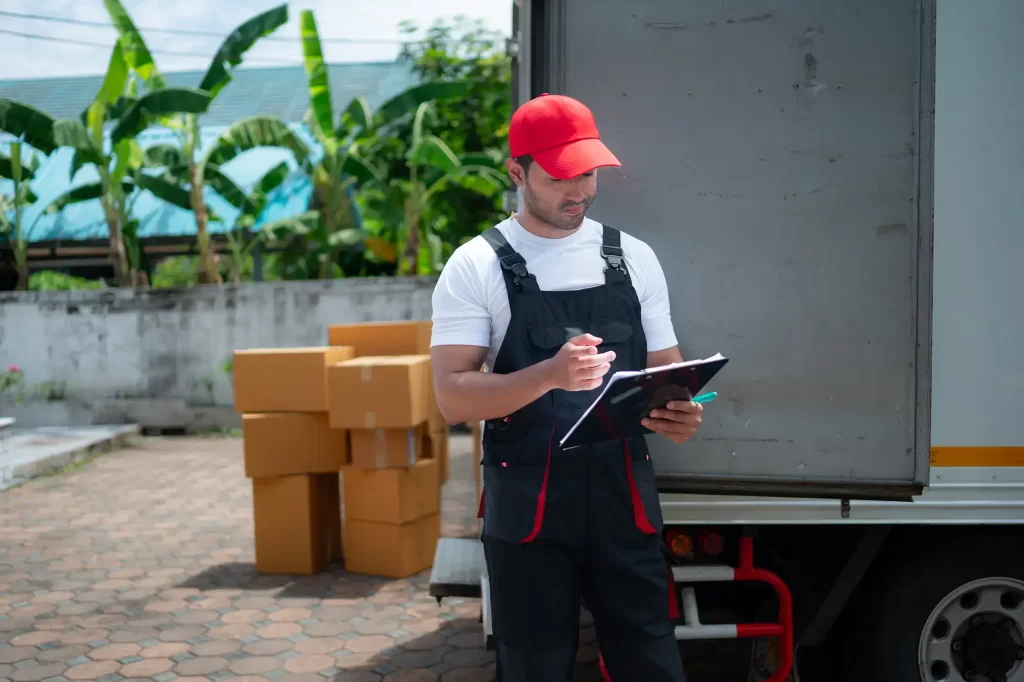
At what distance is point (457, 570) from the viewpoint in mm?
4125

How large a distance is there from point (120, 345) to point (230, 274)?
7.91 feet

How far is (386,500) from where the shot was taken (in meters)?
5.54

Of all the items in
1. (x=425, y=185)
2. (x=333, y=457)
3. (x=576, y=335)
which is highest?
(x=425, y=185)

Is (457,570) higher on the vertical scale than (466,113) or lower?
lower

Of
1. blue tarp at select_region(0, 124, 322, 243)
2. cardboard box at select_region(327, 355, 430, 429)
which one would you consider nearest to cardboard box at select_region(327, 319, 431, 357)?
cardboard box at select_region(327, 355, 430, 429)

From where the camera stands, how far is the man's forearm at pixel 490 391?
209 centimetres

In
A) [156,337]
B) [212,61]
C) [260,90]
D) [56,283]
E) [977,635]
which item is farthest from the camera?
[260,90]

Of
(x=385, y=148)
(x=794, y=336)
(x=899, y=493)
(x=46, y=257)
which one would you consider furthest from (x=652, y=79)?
(x=46, y=257)

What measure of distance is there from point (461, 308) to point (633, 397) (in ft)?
1.64

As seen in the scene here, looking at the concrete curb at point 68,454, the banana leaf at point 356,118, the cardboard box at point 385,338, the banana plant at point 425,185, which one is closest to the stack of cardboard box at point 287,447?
the cardboard box at point 385,338

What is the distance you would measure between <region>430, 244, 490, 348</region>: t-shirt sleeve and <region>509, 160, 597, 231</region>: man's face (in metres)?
0.23

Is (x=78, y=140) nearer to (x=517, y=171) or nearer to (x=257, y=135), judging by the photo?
(x=257, y=135)

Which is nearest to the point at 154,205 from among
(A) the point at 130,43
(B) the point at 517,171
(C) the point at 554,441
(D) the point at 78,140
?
(D) the point at 78,140

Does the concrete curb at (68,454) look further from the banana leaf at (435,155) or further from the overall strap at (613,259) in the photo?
the overall strap at (613,259)
